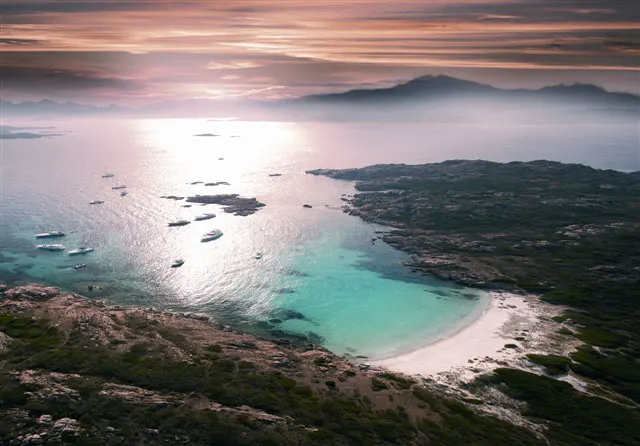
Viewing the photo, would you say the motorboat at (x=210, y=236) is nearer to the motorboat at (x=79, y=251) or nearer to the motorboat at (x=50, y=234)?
the motorboat at (x=79, y=251)

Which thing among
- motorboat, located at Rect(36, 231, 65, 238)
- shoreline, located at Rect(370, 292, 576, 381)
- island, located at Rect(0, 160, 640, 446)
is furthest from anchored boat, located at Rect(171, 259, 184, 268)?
shoreline, located at Rect(370, 292, 576, 381)

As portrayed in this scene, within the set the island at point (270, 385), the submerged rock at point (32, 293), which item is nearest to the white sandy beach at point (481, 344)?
the island at point (270, 385)

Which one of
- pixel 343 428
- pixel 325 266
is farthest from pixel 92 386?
pixel 325 266

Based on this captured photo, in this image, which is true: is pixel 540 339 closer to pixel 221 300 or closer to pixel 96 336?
pixel 221 300

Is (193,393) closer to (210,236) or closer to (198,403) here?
(198,403)

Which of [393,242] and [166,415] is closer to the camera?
[166,415]

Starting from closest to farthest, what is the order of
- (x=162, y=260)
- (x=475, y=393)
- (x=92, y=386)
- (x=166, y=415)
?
(x=166, y=415) < (x=92, y=386) < (x=475, y=393) < (x=162, y=260)

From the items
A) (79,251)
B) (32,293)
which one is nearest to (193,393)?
(32,293)

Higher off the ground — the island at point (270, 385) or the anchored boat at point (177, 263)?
the anchored boat at point (177, 263)
